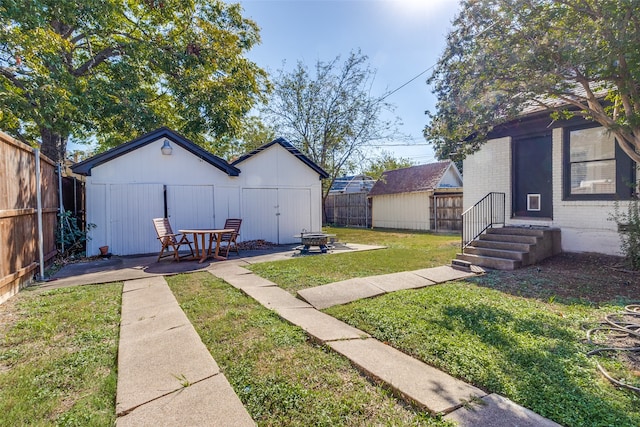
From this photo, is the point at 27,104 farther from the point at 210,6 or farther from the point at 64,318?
the point at 210,6

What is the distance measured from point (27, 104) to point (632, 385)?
11434 mm

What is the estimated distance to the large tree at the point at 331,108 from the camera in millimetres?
16969

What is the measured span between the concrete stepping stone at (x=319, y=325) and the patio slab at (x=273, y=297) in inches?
7.1

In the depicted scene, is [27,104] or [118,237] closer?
[27,104]

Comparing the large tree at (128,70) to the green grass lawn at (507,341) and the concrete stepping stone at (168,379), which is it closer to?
the concrete stepping stone at (168,379)

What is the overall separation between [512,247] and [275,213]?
717 centimetres

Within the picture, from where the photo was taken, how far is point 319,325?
139 inches

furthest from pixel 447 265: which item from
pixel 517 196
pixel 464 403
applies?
pixel 464 403

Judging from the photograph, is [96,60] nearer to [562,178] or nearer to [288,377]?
[288,377]

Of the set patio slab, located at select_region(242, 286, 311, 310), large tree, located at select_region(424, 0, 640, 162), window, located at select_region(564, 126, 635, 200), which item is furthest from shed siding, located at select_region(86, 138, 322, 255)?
window, located at select_region(564, 126, 635, 200)

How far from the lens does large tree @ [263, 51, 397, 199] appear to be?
17.0m

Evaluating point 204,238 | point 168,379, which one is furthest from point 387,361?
point 204,238

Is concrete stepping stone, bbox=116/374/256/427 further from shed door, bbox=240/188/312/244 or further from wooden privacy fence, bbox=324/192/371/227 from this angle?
wooden privacy fence, bbox=324/192/371/227

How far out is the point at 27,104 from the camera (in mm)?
7777
